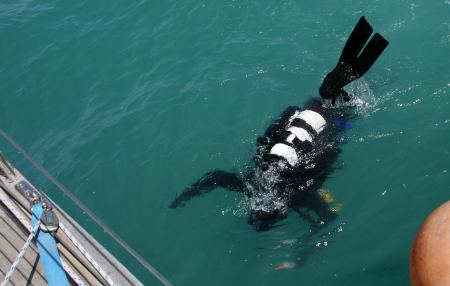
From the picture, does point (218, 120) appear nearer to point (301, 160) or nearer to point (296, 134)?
point (296, 134)

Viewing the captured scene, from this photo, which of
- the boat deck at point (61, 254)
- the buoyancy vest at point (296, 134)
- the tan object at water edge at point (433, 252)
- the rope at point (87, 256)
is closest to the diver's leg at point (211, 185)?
the buoyancy vest at point (296, 134)

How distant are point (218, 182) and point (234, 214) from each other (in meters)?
0.59

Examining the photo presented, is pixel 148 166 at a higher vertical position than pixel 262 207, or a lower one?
higher

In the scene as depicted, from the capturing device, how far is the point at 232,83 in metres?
9.55

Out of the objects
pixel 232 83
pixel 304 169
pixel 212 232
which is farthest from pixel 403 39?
pixel 212 232

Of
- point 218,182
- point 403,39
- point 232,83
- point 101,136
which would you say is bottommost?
point 403,39

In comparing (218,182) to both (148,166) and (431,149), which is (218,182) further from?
(431,149)

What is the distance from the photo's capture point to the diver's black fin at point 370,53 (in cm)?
763

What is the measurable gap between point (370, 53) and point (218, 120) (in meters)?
3.06

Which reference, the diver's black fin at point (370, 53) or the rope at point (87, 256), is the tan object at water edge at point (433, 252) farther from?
the diver's black fin at point (370, 53)

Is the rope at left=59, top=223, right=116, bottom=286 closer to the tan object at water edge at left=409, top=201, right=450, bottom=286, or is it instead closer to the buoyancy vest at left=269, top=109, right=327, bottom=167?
the tan object at water edge at left=409, top=201, right=450, bottom=286

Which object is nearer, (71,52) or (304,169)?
(304,169)

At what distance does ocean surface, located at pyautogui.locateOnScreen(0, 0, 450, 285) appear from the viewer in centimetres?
674

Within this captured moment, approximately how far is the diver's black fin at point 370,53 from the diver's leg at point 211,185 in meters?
2.87
